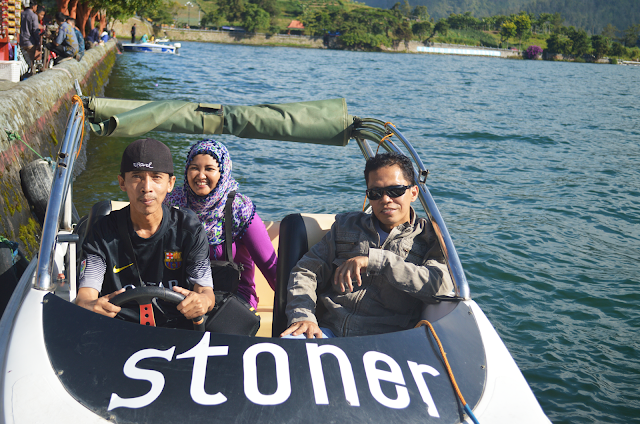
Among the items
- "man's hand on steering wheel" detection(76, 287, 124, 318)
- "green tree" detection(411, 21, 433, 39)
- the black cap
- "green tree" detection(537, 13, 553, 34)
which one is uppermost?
"green tree" detection(537, 13, 553, 34)

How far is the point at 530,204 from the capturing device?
8.60m

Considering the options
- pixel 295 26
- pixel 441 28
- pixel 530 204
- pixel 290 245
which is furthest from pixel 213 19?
pixel 290 245

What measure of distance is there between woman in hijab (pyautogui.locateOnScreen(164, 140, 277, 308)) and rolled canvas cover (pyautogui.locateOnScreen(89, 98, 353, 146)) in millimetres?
515

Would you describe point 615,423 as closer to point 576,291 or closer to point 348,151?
point 576,291

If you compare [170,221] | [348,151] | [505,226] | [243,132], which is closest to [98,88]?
[348,151]

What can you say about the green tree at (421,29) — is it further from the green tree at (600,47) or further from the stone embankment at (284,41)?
the green tree at (600,47)

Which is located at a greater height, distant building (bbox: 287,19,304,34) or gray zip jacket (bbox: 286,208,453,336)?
distant building (bbox: 287,19,304,34)

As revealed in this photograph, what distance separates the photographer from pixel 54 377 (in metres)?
1.79

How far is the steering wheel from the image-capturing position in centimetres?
204

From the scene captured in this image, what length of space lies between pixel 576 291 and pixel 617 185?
5.34m

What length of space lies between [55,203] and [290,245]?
1.16m

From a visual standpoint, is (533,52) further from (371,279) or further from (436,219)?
(371,279)

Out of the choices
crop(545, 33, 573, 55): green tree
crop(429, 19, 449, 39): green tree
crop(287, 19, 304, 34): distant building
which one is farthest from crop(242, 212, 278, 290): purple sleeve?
crop(429, 19, 449, 39): green tree

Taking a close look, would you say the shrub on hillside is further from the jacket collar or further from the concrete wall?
the jacket collar
